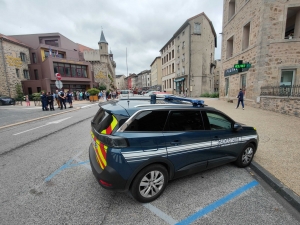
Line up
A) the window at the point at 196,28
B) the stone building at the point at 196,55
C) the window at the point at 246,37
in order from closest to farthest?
the window at the point at 246,37, the window at the point at 196,28, the stone building at the point at 196,55

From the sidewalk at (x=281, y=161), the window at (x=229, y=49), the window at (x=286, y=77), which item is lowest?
the sidewalk at (x=281, y=161)

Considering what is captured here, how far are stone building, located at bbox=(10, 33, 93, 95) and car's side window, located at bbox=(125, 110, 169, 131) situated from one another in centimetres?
3001

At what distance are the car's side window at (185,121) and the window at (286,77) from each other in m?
12.6

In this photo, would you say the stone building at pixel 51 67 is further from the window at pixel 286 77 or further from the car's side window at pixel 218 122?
the window at pixel 286 77

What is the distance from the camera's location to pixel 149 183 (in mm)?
2424

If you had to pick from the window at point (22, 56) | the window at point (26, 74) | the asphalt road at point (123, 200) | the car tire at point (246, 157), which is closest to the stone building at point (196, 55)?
the car tire at point (246, 157)

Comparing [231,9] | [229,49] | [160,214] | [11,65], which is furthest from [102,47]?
[160,214]

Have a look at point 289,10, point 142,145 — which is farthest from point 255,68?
point 142,145

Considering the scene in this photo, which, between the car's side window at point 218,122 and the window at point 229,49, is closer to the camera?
the car's side window at point 218,122

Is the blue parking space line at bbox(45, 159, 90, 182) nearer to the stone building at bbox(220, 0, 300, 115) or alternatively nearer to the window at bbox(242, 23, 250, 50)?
the stone building at bbox(220, 0, 300, 115)

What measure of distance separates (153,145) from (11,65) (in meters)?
33.3

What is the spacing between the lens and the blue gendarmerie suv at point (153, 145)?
7.15 feet

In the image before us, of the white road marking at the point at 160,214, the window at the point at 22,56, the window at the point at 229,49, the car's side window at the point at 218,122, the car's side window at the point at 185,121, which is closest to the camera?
the white road marking at the point at 160,214

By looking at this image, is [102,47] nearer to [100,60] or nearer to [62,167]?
[100,60]
